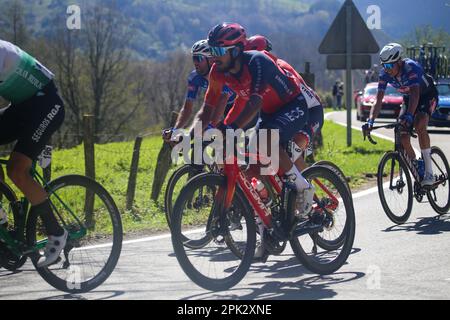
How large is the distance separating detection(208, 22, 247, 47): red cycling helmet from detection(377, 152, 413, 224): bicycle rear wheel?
370 centimetres

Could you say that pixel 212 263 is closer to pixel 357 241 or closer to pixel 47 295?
pixel 47 295

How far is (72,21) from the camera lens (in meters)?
13.7

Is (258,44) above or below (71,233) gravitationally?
above

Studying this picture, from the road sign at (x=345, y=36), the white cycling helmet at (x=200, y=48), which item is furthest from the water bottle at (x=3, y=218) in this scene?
the road sign at (x=345, y=36)

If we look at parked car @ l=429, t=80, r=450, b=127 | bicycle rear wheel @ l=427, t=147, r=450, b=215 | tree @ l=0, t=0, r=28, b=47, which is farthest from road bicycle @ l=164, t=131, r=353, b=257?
tree @ l=0, t=0, r=28, b=47

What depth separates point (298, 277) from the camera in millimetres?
6684

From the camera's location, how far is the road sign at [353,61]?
60.9 feet

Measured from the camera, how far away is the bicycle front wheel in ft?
20.2

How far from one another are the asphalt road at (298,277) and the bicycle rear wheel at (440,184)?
1374 millimetres

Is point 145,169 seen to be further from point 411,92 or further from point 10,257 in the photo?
point 10,257

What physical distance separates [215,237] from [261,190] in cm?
76

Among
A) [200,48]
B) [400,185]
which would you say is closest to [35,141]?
[200,48]
